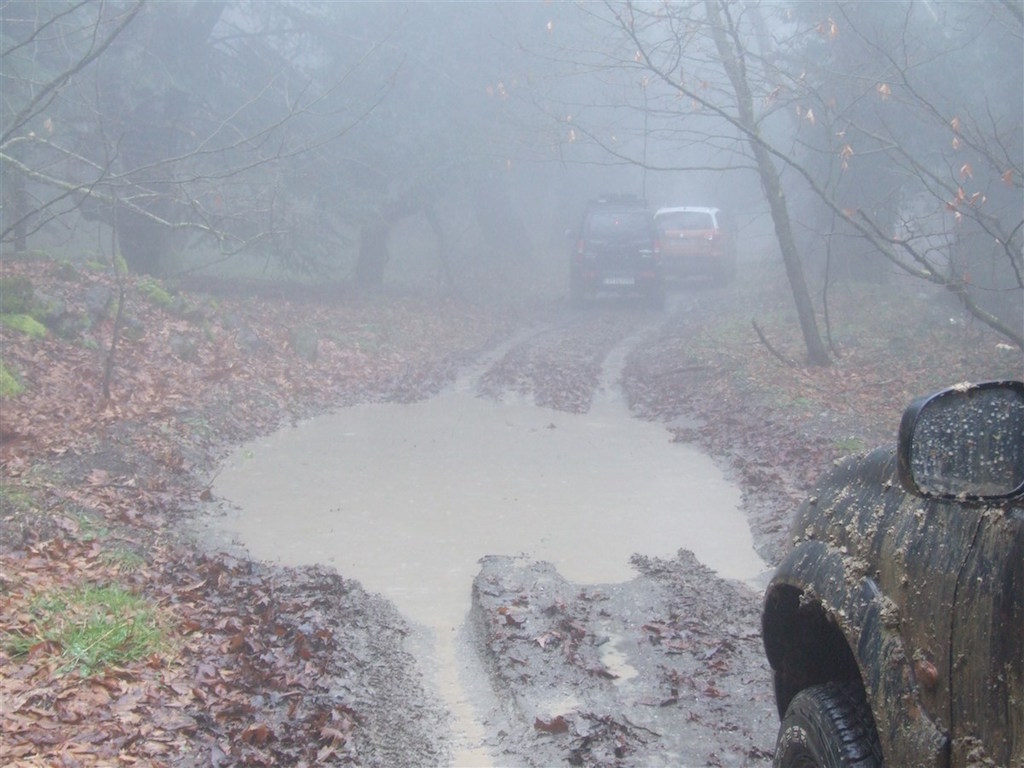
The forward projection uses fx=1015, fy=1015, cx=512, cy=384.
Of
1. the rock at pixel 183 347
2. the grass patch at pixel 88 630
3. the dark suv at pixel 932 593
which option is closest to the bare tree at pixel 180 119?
the rock at pixel 183 347

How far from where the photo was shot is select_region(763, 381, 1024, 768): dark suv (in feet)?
6.75

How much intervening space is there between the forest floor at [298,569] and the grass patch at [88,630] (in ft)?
0.07

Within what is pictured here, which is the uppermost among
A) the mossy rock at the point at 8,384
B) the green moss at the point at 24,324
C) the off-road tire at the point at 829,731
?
the off-road tire at the point at 829,731

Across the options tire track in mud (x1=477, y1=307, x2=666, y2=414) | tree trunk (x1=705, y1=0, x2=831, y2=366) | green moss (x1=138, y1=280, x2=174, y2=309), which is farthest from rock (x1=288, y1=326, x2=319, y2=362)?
tree trunk (x1=705, y1=0, x2=831, y2=366)

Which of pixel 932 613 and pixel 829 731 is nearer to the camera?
pixel 932 613

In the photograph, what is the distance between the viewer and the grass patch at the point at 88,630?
17.1ft

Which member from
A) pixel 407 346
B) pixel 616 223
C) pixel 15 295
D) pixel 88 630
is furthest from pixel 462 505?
pixel 616 223

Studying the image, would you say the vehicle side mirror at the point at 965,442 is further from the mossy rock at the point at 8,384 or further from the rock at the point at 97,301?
the rock at the point at 97,301

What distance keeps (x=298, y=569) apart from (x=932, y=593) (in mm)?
5870

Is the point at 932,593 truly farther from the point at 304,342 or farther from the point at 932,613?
the point at 304,342

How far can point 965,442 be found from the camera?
2260mm

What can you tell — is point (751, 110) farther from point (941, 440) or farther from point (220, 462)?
point (941, 440)

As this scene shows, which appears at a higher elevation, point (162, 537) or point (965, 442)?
point (965, 442)

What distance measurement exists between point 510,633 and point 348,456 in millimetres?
5583
